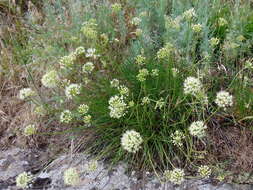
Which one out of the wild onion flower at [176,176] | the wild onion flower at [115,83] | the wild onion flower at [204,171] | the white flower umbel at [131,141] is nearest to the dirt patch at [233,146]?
the wild onion flower at [204,171]

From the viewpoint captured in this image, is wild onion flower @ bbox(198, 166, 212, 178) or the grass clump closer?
wild onion flower @ bbox(198, 166, 212, 178)

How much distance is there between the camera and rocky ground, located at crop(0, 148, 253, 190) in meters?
1.89

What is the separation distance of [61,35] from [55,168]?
144 centimetres

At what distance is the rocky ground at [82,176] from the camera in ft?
6.19

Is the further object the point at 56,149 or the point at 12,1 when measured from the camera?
the point at 12,1

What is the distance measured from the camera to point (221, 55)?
246cm

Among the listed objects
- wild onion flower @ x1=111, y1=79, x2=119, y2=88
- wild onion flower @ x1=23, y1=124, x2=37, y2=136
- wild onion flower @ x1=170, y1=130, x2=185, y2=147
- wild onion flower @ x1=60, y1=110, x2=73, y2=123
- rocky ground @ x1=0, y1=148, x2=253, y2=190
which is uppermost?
wild onion flower @ x1=111, y1=79, x2=119, y2=88

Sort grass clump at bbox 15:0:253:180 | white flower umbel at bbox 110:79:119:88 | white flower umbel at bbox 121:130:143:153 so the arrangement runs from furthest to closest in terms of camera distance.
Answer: white flower umbel at bbox 110:79:119:88 → grass clump at bbox 15:0:253:180 → white flower umbel at bbox 121:130:143:153

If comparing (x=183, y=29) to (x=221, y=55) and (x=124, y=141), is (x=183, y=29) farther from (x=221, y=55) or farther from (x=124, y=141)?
(x=124, y=141)

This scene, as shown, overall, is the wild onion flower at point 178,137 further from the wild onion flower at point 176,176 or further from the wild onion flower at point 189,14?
the wild onion flower at point 189,14

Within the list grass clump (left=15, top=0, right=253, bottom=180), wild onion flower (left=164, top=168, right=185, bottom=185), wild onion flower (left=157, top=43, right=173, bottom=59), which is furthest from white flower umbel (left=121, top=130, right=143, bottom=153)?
wild onion flower (left=157, top=43, right=173, bottom=59)

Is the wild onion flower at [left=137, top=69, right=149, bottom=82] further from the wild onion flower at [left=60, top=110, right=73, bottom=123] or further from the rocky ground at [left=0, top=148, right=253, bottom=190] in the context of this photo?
the rocky ground at [left=0, top=148, right=253, bottom=190]

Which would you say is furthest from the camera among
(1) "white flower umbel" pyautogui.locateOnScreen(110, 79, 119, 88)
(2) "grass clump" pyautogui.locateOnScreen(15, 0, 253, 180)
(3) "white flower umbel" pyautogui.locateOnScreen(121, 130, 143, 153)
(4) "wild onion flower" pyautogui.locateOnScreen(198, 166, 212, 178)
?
(1) "white flower umbel" pyautogui.locateOnScreen(110, 79, 119, 88)

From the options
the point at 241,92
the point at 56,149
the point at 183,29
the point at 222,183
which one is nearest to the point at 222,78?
the point at 241,92
